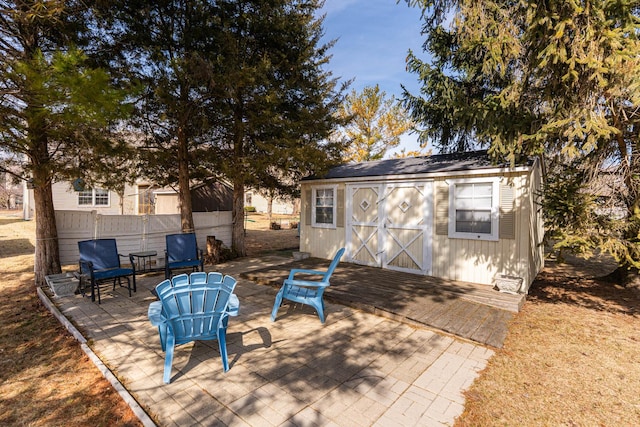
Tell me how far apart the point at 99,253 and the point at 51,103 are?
306cm

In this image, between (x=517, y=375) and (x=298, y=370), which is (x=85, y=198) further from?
(x=517, y=375)

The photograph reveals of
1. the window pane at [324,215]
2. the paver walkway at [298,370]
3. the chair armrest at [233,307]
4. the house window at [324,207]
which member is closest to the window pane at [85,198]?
the house window at [324,207]

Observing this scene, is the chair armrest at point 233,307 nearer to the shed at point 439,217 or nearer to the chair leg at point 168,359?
the chair leg at point 168,359

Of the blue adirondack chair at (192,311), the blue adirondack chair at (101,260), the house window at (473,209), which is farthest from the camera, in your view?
the house window at (473,209)

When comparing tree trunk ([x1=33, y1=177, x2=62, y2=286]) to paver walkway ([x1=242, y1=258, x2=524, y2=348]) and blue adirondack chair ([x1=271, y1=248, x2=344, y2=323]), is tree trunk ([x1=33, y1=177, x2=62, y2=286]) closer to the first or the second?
paver walkway ([x1=242, y1=258, x2=524, y2=348])

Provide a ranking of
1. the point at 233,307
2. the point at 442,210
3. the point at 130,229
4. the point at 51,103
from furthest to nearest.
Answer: the point at 130,229 < the point at 442,210 < the point at 51,103 < the point at 233,307

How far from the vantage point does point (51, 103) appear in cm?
407

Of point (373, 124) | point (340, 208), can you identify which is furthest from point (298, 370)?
point (373, 124)

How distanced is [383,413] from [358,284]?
3725mm

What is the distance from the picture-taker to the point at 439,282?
6512 millimetres

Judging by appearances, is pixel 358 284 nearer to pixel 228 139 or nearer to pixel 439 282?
pixel 439 282

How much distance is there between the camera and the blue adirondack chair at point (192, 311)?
3113mm

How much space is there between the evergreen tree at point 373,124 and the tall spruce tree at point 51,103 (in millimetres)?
15649

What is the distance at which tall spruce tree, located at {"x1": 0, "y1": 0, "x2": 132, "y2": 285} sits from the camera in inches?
157
